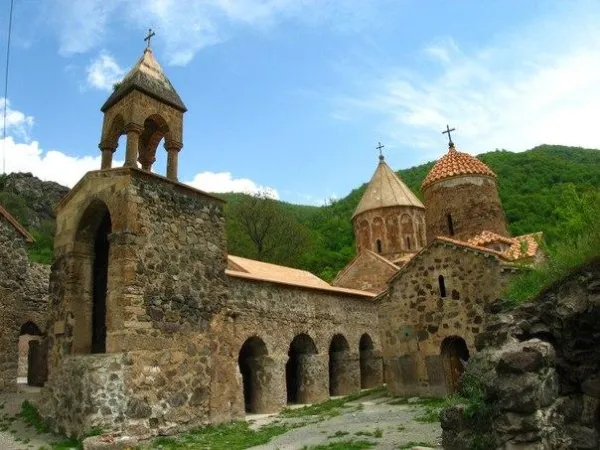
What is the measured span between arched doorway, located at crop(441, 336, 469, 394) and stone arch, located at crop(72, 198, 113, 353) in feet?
26.8

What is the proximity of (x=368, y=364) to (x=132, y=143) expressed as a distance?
38.8ft

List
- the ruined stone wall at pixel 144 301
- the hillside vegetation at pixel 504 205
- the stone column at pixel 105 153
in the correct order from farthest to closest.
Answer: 1. the hillside vegetation at pixel 504 205
2. the stone column at pixel 105 153
3. the ruined stone wall at pixel 144 301

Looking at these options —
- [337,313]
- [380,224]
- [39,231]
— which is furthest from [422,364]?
[39,231]

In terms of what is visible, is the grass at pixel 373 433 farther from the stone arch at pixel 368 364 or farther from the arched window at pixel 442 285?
the stone arch at pixel 368 364

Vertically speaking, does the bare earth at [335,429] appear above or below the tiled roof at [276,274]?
below

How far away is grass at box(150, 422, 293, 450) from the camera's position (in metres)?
7.65

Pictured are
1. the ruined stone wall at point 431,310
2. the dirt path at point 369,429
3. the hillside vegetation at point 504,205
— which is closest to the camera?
the dirt path at point 369,429

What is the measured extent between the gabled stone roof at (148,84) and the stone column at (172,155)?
2.85 ft

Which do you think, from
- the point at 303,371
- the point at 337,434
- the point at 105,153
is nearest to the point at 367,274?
the point at 303,371

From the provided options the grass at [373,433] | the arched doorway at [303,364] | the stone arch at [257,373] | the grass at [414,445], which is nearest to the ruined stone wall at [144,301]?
the stone arch at [257,373]

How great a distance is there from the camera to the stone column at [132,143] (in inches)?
370

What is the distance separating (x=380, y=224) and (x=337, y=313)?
920 cm

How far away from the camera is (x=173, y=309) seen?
355 inches

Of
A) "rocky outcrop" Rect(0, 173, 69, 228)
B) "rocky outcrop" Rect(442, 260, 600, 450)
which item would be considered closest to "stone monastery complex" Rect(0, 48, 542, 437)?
"rocky outcrop" Rect(442, 260, 600, 450)
